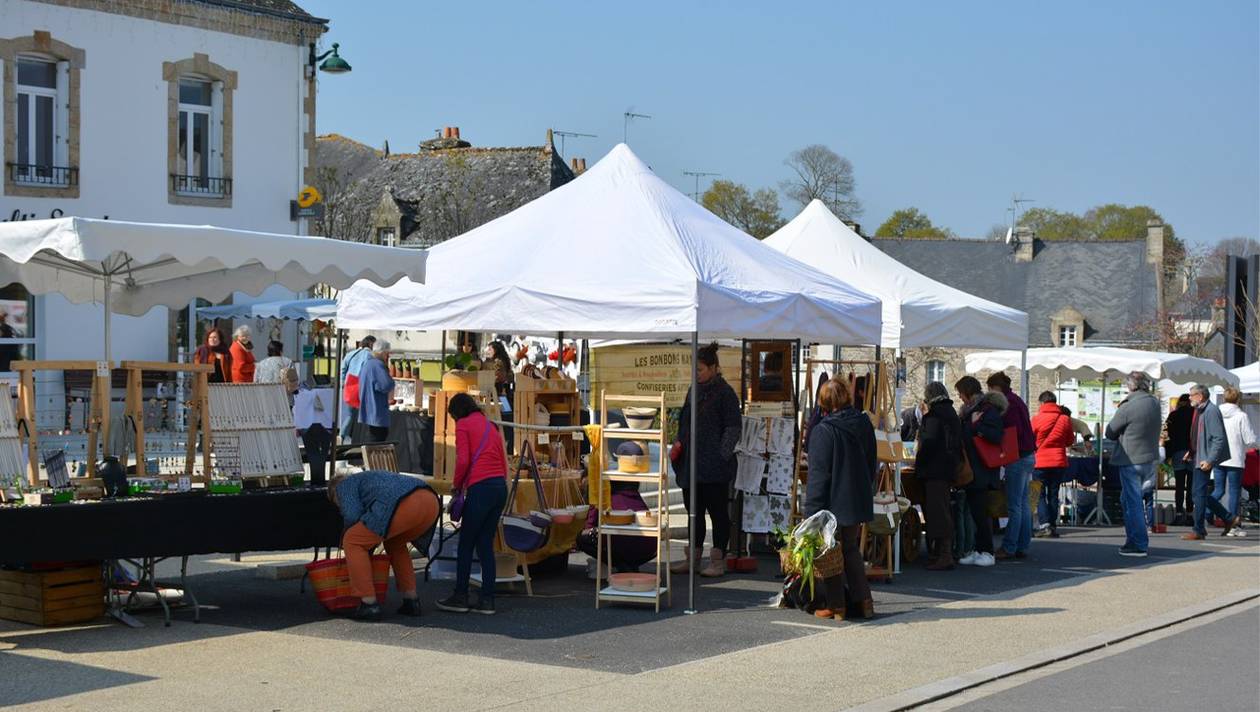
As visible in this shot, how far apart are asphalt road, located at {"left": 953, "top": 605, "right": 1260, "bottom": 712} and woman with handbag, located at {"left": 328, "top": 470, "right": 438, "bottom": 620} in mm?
3840

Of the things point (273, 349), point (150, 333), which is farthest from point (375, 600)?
point (150, 333)

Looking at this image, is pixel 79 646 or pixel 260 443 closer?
pixel 79 646

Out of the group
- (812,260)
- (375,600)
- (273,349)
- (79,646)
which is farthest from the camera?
(273,349)

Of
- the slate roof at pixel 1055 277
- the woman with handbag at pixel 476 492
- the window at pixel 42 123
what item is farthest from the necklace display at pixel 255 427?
the slate roof at pixel 1055 277

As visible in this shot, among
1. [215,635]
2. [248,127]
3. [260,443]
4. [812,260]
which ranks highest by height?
[248,127]

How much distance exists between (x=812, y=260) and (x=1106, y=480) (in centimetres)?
520

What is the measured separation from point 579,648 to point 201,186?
19.2 m

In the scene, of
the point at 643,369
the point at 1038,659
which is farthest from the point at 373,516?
the point at 643,369

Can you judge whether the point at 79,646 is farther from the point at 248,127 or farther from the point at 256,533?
the point at 248,127

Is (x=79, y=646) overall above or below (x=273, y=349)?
below

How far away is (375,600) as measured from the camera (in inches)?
406

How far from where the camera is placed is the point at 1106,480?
63.9ft

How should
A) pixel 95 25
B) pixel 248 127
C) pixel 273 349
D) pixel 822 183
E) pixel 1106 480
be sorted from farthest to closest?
pixel 822 183
pixel 248 127
pixel 95 25
pixel 273 349
pixel 1106 480

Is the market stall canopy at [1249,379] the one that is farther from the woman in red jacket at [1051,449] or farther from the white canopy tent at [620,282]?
the white canopy tent at [620,282]
